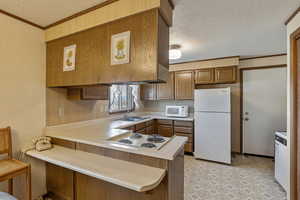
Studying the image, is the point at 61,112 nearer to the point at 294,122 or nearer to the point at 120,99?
the point at 120,99

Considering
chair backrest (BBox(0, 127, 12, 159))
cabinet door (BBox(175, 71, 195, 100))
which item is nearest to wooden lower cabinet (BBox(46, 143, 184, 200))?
chair backrest (BBox(0, 127, 12, 159))

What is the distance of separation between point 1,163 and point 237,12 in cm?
311

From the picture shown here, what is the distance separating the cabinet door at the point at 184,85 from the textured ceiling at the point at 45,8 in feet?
9.13

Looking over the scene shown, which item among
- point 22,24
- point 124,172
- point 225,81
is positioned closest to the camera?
point 124,172

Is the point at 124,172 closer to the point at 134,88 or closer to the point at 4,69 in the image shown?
the point at 4,69

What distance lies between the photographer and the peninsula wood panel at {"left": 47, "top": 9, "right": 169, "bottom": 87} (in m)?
1.33

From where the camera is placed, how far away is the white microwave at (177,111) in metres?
3.86

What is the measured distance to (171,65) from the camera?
13.5ft

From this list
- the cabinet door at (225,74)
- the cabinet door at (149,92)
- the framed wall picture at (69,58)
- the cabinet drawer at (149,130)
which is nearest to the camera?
the framed wall picture at (69,58)

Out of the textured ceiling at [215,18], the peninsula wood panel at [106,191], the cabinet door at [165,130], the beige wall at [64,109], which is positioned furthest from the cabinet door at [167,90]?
the peninsula wood panel at [106,191]

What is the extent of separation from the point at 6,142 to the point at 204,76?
374cm

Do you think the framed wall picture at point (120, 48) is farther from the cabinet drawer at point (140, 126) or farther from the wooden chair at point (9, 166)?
the cabinet drawer at point (140, 126)

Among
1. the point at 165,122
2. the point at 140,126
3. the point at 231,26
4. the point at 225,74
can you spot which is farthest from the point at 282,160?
the point at 140,126

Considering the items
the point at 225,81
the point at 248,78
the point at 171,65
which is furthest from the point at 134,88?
the point at 248,78
